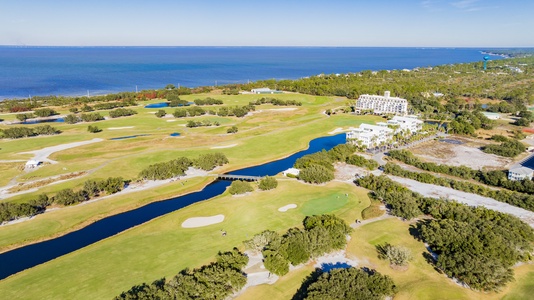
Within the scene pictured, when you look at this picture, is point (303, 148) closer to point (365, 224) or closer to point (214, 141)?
point (214, 141)

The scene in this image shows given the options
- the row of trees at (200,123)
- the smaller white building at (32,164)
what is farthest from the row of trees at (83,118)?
the smaller white building at (32,164)

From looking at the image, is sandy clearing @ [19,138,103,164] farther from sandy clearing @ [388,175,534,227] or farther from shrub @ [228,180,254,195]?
sandy clearing @ [388,175,534,227]

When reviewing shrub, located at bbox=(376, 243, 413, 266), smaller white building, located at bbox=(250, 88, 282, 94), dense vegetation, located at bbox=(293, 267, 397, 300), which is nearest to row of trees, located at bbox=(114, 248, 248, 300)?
dense vegetation, located at bbox=(293, 267, 397, 300)

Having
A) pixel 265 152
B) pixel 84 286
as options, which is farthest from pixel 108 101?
pixel 84 286

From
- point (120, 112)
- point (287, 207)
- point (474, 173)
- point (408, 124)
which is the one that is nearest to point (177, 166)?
point (287, 207)

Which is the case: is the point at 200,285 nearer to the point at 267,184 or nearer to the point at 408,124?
the point at 267,184

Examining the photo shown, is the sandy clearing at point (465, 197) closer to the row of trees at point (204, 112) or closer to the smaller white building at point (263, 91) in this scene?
the row of trees at point (204, 112)

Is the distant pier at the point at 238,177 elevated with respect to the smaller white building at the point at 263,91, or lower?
lower
